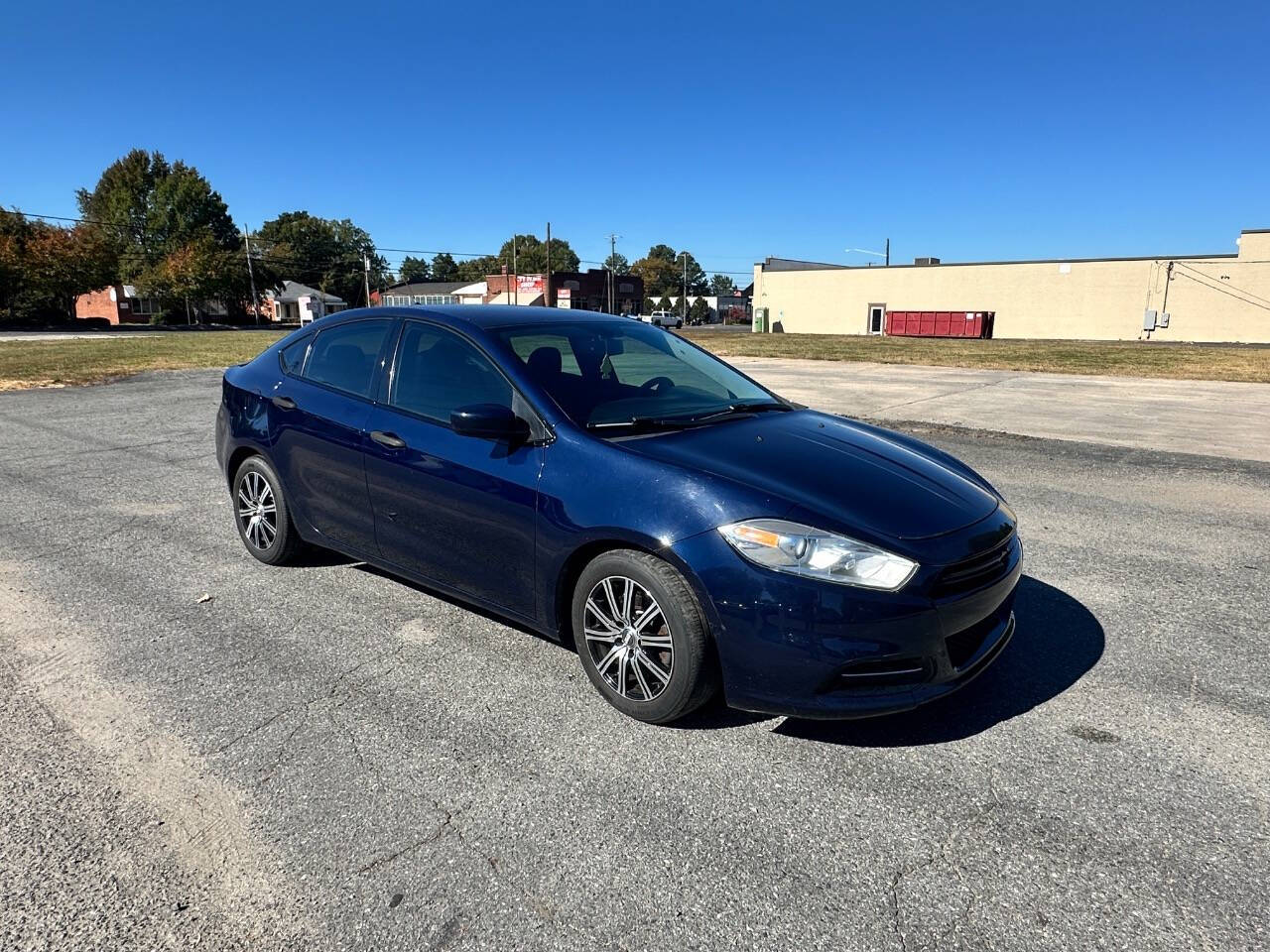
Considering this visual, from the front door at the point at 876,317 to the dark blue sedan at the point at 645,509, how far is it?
2247 inches

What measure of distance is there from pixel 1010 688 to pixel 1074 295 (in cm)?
5383

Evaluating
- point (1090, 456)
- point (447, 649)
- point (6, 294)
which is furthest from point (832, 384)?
point (6, 294)

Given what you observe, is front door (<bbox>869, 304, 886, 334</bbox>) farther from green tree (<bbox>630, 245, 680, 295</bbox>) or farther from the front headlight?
green tree (<bbox>630, 245, 680, 295</bbox>)

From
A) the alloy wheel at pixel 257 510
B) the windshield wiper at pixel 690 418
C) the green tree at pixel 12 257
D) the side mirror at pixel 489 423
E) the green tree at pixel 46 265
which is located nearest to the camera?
the side mirror at pixel 489 423

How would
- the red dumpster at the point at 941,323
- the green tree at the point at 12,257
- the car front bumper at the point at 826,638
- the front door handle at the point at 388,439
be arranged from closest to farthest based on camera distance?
the car front bumper at the point at 826,638, the front door handle at the point at 388,439, the red dumpster at the point at 941,323, the green tree at the point at 12,257

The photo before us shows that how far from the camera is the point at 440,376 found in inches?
149

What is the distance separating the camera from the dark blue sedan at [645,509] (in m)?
2.65

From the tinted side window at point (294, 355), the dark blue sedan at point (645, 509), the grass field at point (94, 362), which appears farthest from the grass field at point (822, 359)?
the dark blue sedan at point (645, 509)

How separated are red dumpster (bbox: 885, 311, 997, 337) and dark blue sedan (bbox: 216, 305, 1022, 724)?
5156cm

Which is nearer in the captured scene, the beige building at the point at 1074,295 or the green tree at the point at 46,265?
the beige building at the point at 1074,295

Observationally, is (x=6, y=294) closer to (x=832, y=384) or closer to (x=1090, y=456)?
(x=832, y=384)

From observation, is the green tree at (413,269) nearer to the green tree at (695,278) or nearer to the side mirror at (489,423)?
the green tree at (695,278)

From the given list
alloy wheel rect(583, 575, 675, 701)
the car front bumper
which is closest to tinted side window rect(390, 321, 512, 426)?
alloy wheel rect(583, 575, 675, 701)

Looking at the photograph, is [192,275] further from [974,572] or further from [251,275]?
[974,572]
